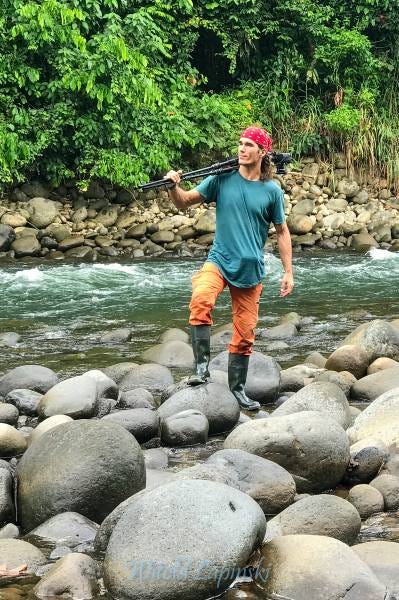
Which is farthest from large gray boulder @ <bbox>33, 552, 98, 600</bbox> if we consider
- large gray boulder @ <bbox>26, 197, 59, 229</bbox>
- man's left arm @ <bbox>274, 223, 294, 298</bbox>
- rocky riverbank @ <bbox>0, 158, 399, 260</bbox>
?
large gray boulder @ <bbox>26, 197, 59, 229</bbox>

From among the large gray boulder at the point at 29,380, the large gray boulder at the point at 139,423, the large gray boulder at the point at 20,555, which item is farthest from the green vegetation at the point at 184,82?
the large gray boulder at the point at 20,555

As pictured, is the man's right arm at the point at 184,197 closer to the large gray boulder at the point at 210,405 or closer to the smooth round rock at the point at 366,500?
→ the large gray boulder at the point at 210,405

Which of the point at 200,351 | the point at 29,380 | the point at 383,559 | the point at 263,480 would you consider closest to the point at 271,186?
the point at 200,351

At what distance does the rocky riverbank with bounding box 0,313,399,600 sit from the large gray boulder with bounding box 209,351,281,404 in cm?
11

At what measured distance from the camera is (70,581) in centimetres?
283

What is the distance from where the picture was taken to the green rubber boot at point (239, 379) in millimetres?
5168

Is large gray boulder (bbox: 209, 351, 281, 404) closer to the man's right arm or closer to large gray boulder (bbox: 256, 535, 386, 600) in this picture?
the man's right arm

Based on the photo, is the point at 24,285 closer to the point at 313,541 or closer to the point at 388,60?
the point at 313,541

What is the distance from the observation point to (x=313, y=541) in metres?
2.88

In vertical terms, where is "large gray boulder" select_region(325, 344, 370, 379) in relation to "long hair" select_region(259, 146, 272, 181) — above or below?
below

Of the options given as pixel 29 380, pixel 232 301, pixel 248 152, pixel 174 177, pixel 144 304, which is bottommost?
pixel 144 304

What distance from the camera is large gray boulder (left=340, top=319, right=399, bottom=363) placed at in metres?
6.41

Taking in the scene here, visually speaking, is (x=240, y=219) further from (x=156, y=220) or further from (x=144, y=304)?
(x=156, y=220)

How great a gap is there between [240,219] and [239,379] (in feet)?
3.32
